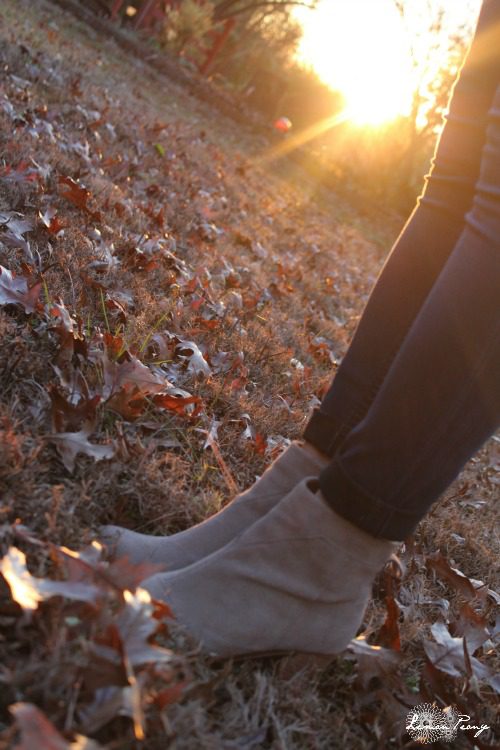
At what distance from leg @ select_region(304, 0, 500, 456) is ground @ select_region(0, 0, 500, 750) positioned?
408 millimetres

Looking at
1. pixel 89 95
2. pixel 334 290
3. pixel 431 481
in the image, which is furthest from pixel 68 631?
pixel 89 95

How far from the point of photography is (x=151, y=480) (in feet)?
4.73

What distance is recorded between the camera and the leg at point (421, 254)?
1.27 meters

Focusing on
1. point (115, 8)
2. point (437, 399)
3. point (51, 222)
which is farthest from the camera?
point (115, 8)

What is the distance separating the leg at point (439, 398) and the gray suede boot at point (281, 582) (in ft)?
0.18

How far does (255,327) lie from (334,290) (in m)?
2.27

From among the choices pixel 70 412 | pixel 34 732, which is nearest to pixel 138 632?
pixel 34 732

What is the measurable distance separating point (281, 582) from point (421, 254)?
2.41 feet

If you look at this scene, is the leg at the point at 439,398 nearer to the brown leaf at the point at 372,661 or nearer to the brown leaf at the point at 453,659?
the brown leaf at the point at 372,661

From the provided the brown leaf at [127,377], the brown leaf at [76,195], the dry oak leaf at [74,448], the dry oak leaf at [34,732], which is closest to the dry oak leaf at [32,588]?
the dry oak leaf at [34,732]

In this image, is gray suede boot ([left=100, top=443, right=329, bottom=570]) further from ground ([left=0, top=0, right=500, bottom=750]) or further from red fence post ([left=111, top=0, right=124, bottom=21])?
red fence post ([left=111, top=0, right=124, bottom=21])

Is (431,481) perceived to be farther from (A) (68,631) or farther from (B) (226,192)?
(B) (226,192)

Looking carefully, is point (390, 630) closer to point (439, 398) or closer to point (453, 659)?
point (453, 659)

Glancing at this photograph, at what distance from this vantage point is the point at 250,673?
1.16m
